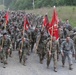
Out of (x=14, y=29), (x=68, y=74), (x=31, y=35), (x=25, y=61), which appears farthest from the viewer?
(x=14, y=29)

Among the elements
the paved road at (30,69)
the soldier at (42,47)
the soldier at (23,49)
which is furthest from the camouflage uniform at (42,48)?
the soldier at (23,49)

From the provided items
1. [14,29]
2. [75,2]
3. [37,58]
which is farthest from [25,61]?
[75,2]

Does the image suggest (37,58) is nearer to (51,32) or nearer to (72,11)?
(51,32)

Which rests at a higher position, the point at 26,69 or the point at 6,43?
the point at 6,43

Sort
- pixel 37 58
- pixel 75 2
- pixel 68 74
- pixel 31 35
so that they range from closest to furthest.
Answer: pixel 68 74 < pixel 37 58 < pixel 31 35 < pixel 75 2

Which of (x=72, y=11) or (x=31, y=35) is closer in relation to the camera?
(x=31, y=35)

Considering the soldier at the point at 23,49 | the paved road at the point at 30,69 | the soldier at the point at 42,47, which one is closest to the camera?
the paved road at the point at 30,69

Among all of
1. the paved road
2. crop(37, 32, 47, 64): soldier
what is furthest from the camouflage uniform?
the paved road

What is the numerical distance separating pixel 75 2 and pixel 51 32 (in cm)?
5816

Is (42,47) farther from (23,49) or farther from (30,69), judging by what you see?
(30,69)

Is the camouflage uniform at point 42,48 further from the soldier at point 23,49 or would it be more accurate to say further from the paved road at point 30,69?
the soldier at point 23,49

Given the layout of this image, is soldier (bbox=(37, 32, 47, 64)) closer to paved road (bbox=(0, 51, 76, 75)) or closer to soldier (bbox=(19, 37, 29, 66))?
paved road (bbox=(0, 51, 76, 75))

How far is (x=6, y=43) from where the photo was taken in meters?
17.9

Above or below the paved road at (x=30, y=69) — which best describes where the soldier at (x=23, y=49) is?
above
